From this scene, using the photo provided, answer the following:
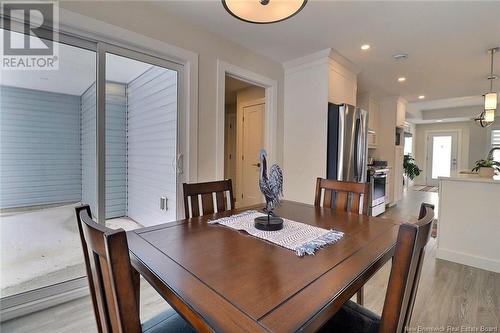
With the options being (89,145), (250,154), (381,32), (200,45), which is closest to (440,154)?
(250,154)

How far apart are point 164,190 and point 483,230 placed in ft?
11.4

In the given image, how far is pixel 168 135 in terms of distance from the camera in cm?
264

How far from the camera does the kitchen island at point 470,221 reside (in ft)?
8.16

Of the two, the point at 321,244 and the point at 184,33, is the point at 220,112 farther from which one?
the point at 321,244

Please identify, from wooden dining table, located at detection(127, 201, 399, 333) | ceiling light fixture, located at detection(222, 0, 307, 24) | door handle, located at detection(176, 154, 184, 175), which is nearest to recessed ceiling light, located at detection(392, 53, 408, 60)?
ceiling light fixture, located at detection(222, 0, 307, 24)

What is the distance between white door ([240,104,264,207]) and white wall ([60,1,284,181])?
3.41ft

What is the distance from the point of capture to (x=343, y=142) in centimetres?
310

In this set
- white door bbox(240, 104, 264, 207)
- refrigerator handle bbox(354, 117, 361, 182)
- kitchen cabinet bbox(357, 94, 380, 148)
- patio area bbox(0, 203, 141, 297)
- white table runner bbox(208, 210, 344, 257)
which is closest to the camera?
white table runner bbox(208, 210, 344, 257)

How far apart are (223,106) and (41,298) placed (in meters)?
2.33

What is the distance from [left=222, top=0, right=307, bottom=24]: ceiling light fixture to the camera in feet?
4.04

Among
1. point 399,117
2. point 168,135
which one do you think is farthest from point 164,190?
point 399,117

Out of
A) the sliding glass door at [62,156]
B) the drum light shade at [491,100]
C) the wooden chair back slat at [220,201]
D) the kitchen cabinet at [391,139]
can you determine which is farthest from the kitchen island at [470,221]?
the sliding glass door at [62,156]

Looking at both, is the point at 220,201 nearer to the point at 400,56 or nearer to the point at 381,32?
the point at 381,32

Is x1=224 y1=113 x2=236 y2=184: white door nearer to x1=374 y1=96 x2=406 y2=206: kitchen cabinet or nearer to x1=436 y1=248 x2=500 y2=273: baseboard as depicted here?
x1=374 y1=96 x2=406 y2=206: kitchen cabinet
